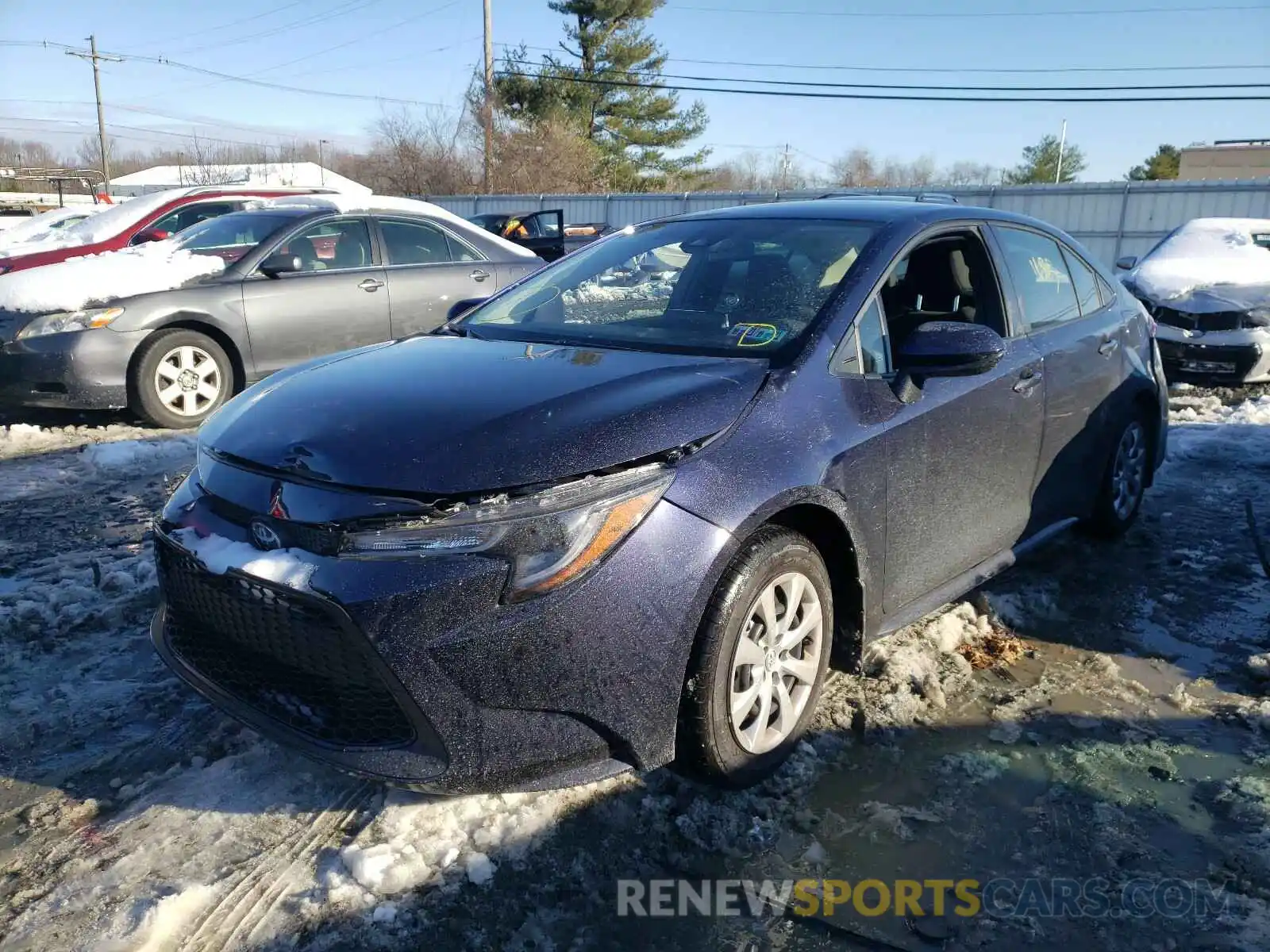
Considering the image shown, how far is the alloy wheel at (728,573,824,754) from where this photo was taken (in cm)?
265

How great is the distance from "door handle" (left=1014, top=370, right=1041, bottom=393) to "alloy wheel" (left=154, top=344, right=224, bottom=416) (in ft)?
18.5

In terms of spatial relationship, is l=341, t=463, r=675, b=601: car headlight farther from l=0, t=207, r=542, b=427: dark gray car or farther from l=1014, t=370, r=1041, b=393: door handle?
l=0, t=207, r=542, b=427: dark gray car

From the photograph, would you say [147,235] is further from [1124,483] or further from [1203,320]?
[1203,320]

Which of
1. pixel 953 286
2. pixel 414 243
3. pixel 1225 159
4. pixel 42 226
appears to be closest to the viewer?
pixel 953 286

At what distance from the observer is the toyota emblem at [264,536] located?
2.40m

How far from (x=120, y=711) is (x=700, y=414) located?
213cm

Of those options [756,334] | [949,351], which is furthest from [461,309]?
[949,351]

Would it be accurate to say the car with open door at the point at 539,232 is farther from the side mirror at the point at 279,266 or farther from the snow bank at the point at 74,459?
the snow bank at the point at 74,459

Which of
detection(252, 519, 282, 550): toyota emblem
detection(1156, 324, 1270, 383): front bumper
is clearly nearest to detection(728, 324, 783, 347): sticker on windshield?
detection(252, 519, 282, 550): toyota emblem

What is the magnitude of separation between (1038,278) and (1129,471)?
54.9 inches

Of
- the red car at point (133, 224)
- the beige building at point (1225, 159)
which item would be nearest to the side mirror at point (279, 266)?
the red car at point (133, 224)

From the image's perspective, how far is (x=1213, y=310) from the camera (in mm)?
8742

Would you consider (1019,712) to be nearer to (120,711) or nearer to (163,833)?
(163,833)

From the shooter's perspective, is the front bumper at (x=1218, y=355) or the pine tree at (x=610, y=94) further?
the pine tree at (x=610, y=94)
